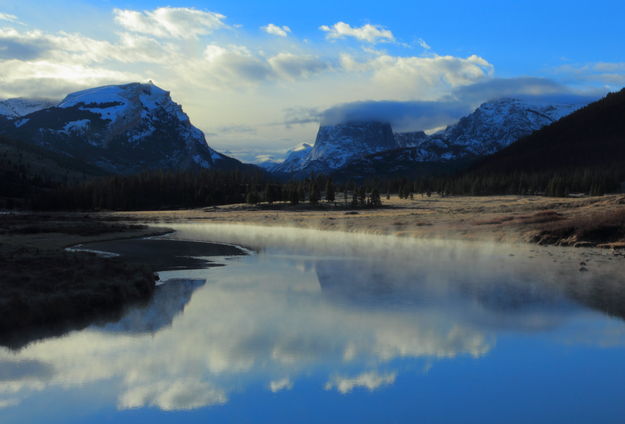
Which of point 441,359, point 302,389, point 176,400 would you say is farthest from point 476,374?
point 176,400

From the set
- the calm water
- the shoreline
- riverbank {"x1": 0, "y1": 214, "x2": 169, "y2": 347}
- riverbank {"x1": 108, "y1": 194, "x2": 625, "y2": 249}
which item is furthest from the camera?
riverbank {"x1": 108, "y1": 194, "x2": 625, "y2": 249}

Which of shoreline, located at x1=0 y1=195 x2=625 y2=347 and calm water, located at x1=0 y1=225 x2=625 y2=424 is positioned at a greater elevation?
shoreline, located at x1=0 y1=195 x2=625 y2=347

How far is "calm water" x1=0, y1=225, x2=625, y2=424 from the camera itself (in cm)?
1446

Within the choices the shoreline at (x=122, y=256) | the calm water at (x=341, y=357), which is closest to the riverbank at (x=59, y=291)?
the shoreline at (x=122, y=256)

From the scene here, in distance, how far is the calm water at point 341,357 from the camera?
569 inches

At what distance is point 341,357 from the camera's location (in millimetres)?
18844

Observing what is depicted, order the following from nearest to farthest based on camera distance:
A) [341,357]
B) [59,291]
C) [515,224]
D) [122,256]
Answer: [341,357], [59,291], [122,256], [515,224]

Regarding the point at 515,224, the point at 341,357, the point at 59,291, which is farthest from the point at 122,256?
the point at 515,224

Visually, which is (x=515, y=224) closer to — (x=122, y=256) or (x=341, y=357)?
(x=122, y=256)

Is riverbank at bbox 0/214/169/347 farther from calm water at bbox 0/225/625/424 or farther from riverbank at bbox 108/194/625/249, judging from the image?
riverbank at bbox 108/194/625/249

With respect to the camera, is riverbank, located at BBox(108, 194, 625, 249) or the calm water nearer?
the calm water

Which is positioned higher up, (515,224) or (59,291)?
(515,224)

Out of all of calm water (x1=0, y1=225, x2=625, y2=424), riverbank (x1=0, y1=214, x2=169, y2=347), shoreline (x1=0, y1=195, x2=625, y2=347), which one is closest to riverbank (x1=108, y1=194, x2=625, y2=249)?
shoreline (x1=0, y1=195, x2=625, y2=347)

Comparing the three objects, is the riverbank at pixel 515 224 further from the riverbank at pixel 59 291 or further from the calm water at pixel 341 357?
the riverbank at pixel 59 291
